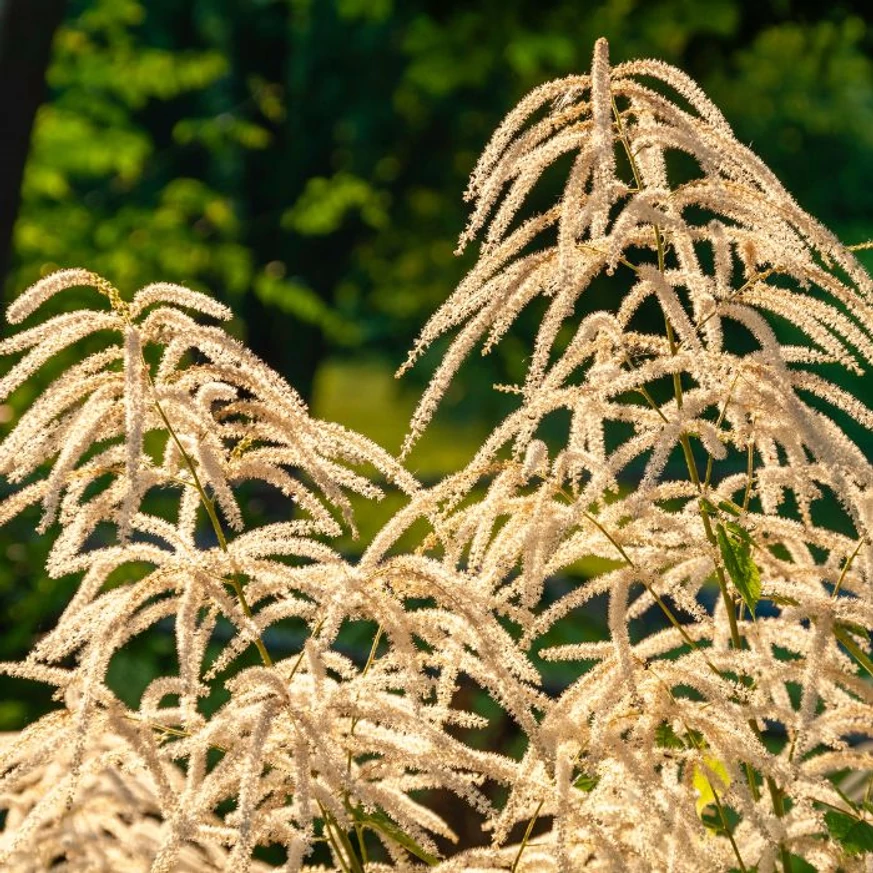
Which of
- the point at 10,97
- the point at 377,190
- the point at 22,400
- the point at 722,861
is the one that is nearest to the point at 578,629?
the point at 22,400

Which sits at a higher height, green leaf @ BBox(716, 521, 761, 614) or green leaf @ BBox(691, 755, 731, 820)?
green leaf @ BBox(716, 521, 761, 614)

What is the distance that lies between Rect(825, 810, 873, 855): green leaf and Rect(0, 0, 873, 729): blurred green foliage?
497 inches

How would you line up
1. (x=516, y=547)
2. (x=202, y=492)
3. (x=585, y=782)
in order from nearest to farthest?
(x=202, y=492)
(x=516, y=547)
(x=585, y=782)

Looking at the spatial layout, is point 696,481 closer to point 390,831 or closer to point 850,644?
point 850,644

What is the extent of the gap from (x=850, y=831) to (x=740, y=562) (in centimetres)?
55

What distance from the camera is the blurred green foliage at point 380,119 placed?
17562 mm

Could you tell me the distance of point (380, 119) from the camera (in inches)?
826

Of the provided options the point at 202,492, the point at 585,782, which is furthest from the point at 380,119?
the point at 202,492

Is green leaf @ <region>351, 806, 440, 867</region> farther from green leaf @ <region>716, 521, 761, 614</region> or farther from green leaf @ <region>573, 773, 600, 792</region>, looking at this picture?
green leaf @ <region>716, 521, 761, 614</region>

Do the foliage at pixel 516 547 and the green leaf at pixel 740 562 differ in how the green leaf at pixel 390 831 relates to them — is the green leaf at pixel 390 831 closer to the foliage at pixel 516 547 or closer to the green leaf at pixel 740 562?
the foliage at pixel 516 547

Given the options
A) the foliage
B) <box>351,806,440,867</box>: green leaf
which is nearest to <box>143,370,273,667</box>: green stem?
the foliage

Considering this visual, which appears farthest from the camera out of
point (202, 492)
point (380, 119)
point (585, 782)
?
point (380, 119)

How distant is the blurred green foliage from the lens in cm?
1756

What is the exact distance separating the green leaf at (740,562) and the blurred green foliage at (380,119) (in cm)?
1258
